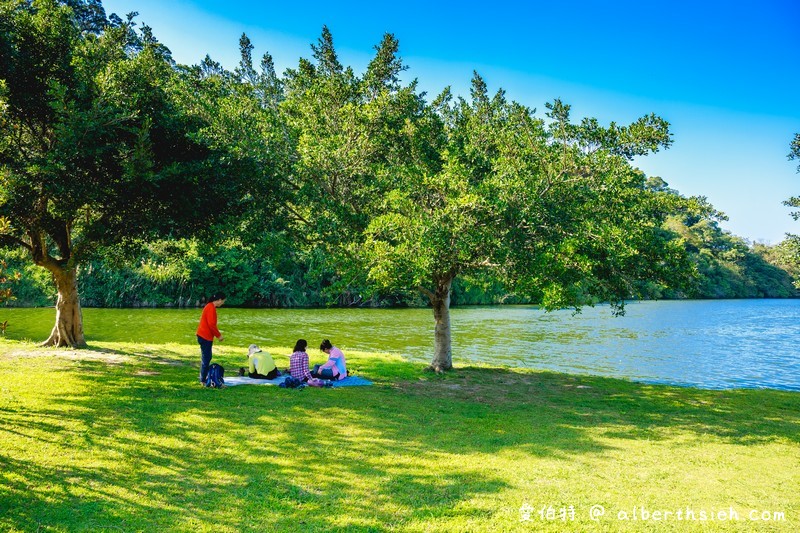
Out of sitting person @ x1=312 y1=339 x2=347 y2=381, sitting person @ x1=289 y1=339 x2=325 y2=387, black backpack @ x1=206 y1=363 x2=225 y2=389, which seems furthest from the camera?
sitting person @ x1=312 y1=339 x2=347 y2=381

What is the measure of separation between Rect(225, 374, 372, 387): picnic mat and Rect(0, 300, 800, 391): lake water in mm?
8061

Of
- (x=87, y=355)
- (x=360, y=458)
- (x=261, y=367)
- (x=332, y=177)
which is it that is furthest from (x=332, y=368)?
(x=87, y=355)

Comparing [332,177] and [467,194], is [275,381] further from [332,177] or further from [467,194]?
[467,194]

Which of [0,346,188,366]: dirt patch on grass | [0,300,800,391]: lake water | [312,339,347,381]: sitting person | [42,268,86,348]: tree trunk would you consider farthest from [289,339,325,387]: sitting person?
[0,300,800,391]: lake water

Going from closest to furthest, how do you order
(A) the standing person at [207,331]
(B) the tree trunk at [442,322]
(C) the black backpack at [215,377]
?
(A) the standing person at [207,331] < (C) the black backpack at [215,377] < (B) the tree trunk at [442,322]

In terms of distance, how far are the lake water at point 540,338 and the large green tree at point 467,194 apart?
9.44 meters

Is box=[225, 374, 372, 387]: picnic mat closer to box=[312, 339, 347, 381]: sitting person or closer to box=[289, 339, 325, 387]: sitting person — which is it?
box=[312, 339, 347, 381]: sitting person

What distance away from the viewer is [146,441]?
336 inches

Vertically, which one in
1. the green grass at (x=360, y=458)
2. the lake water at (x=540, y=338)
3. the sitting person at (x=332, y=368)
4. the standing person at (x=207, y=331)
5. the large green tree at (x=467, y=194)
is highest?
the large green tree at (x=467, y=194)

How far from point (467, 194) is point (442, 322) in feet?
21.5

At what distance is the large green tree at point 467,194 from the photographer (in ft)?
42.9

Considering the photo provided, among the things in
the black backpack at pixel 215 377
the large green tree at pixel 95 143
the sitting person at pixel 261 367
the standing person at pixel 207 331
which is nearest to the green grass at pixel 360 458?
the black backpack at pixel 215 377

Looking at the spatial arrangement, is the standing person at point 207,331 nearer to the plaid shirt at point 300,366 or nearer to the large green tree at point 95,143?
the plaid shirt at point 300,366

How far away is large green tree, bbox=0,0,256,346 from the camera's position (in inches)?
504
